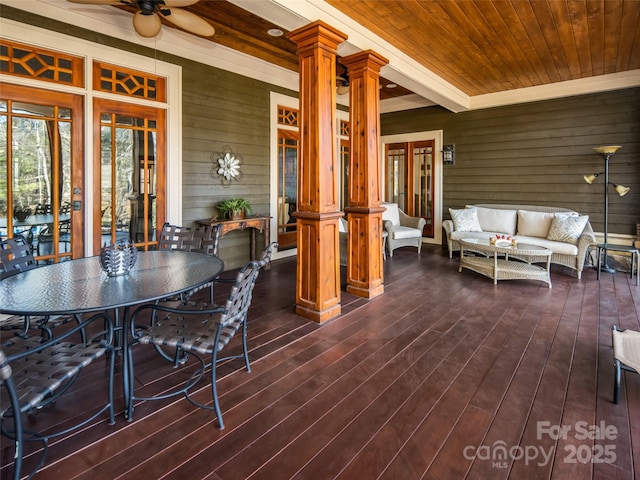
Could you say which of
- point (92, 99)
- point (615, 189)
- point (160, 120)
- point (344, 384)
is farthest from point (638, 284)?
point (92, 99)

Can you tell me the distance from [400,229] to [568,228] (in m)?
2.62

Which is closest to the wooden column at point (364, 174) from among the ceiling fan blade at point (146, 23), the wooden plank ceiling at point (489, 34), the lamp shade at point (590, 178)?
the wooden plank ceiling at point (489, 34)

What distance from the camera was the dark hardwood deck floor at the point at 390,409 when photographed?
1618 mm

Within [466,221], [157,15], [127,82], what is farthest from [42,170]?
[466,221]

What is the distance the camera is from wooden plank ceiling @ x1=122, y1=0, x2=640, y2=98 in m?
3.58

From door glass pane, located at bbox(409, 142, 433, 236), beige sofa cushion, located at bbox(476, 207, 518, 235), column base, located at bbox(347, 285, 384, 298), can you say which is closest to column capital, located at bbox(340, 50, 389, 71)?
column base, located at bbox(347, 285, 384, 298)

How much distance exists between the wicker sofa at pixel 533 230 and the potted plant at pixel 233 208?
11.8 feet

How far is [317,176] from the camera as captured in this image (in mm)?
3324

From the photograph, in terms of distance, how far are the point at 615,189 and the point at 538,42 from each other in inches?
110

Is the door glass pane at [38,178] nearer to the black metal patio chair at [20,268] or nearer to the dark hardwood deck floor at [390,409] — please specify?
the black metal patio chair at [20,268]

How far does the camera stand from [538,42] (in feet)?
14.5

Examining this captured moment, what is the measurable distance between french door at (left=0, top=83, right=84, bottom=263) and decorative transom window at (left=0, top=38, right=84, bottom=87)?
0.14m

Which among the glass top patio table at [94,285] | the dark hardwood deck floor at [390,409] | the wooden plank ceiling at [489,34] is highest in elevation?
the wooden plank ceiling at [489,34]

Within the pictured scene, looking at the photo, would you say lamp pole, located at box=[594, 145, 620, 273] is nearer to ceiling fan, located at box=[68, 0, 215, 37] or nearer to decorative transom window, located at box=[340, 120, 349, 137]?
decorative transom window, located at box=[340, 120, 349, 137]
